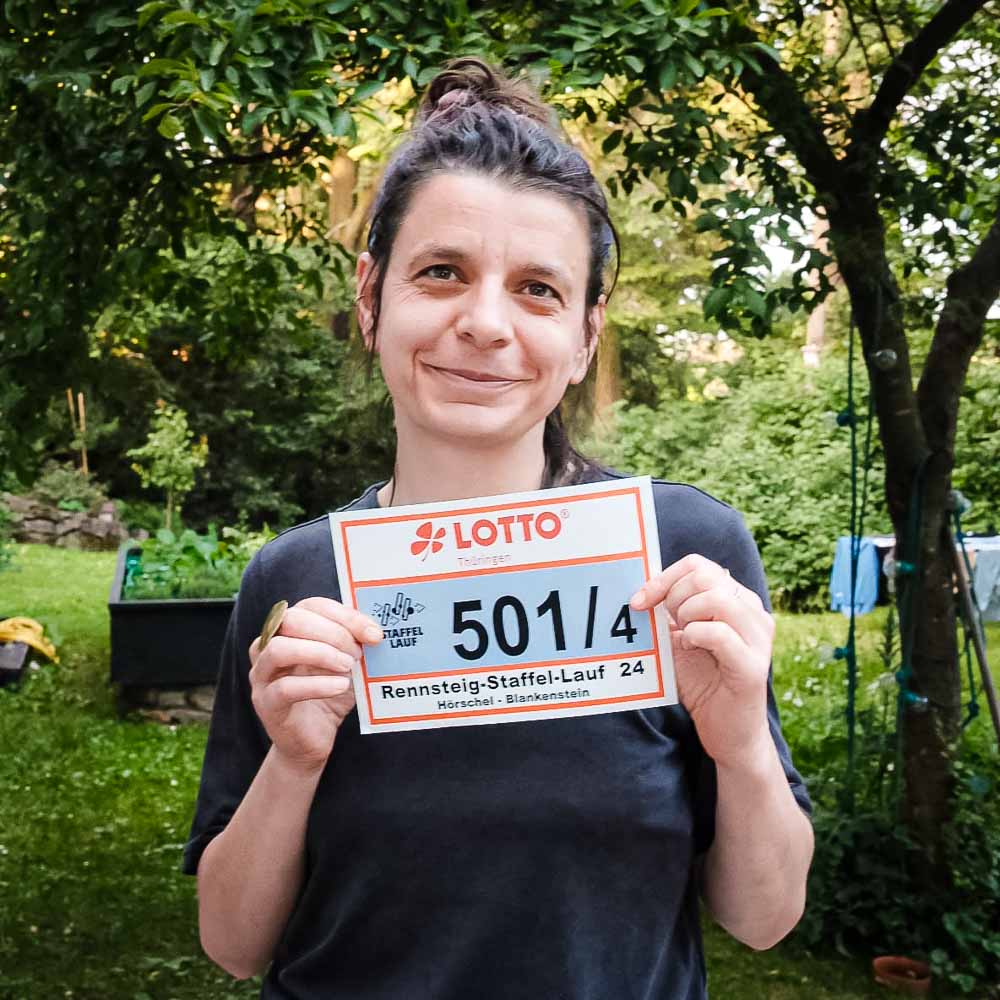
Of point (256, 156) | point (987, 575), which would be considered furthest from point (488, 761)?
point (987, 575)

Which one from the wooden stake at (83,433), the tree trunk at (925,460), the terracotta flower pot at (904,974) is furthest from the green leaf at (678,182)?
the wooden stake at (83,433)

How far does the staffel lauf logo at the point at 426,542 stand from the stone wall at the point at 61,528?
671 inches

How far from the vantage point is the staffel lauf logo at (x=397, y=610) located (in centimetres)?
127

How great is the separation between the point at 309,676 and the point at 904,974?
376cm

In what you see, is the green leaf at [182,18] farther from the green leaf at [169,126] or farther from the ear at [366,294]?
the ear at [366,294]

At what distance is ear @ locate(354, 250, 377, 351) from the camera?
1508mm

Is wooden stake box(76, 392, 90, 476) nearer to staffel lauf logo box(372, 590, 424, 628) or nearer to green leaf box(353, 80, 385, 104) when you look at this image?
green leaf box(353, 80, 385, 104)

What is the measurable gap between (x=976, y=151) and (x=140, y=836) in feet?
15.7

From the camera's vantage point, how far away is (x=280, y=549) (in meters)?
1.48

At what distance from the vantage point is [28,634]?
945cm

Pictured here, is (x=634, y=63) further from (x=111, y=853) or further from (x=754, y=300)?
(x=111, y=853)

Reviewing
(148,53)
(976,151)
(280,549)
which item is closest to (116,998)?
(148,53)

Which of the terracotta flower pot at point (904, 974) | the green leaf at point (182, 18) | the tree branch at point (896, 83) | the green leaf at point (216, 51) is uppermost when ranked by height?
the tree branch at point (896, 83)

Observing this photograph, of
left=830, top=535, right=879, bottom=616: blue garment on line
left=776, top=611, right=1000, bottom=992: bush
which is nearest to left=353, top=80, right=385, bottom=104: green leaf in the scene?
left=776, top=611, right=1000, bottom=992: bush
